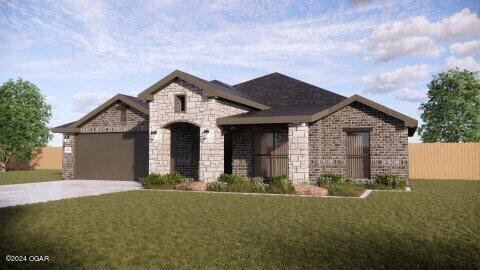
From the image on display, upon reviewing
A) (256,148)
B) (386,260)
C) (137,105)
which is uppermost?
(137,105)

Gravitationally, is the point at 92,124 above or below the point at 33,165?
above

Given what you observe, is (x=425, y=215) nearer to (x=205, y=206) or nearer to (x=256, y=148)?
(x=205, y=206)

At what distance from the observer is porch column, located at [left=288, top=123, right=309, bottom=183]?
17.9 m

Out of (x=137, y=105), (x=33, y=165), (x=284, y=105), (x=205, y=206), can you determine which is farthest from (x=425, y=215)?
(x=33, y=165)

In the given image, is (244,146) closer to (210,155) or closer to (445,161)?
(210,155)

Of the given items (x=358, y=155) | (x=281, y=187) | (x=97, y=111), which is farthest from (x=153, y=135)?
(x=358, y=155)

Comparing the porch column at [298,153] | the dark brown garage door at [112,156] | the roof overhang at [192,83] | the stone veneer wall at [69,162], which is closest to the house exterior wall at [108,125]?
the stone veneer wall at [69,162]

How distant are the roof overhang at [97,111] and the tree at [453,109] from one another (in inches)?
984

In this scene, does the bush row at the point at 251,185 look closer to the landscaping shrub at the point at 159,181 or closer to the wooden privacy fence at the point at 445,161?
the landscaping shrub at the point at 159,181

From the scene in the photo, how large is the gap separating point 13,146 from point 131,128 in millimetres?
18510

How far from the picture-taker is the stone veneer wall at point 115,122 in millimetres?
23344

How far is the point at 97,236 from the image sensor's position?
8227mm

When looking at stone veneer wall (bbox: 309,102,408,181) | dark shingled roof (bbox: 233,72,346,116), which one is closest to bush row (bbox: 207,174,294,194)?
stone veneer wall (bbox: 309,102,408,181)

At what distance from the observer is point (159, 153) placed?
20.0 m
